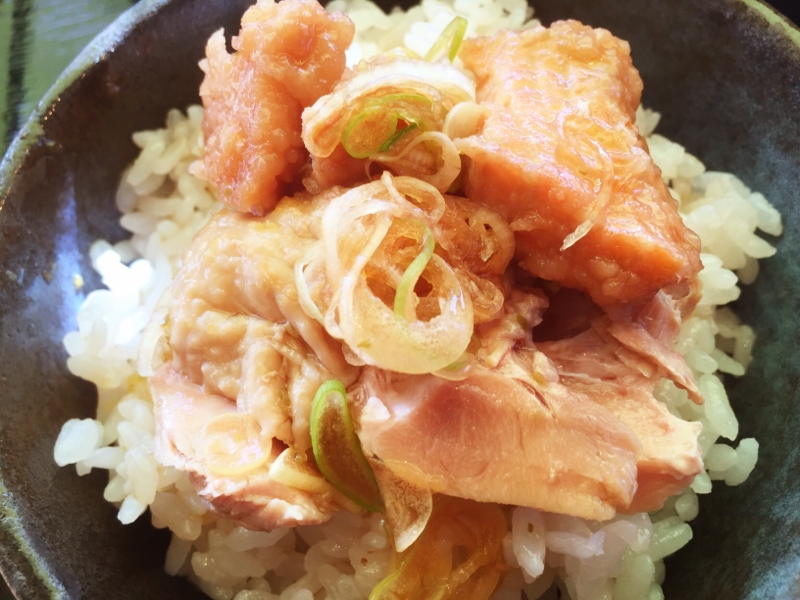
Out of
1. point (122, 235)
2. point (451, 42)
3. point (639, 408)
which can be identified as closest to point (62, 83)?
point (122, 235)

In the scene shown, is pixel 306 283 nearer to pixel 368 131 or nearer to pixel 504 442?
pixel 368 131

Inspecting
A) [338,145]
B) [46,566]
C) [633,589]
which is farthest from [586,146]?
[46,566]

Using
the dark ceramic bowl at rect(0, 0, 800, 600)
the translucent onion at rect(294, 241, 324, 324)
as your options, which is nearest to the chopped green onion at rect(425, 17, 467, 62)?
the dark ceramic bowl at rect(0, 0, 800, 600)

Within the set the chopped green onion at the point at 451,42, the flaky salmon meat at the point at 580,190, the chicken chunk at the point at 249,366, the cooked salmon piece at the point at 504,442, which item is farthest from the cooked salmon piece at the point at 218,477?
the chopped green onion at the point at 451,42

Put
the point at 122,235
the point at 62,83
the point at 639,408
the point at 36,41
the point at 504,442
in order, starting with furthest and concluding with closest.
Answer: the point at 36,41 < the point at 122,235 < the point at 62,83 < the point at 639,408 < the point at 504,442

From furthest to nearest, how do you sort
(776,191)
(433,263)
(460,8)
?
(460,8)
(776,191)
(433,263)

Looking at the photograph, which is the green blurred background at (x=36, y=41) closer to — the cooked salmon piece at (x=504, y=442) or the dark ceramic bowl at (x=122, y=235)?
the dark ceramic bowl at (x=122, y=235)

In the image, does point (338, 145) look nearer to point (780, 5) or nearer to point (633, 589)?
point (633, 589)

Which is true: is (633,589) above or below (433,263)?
below
